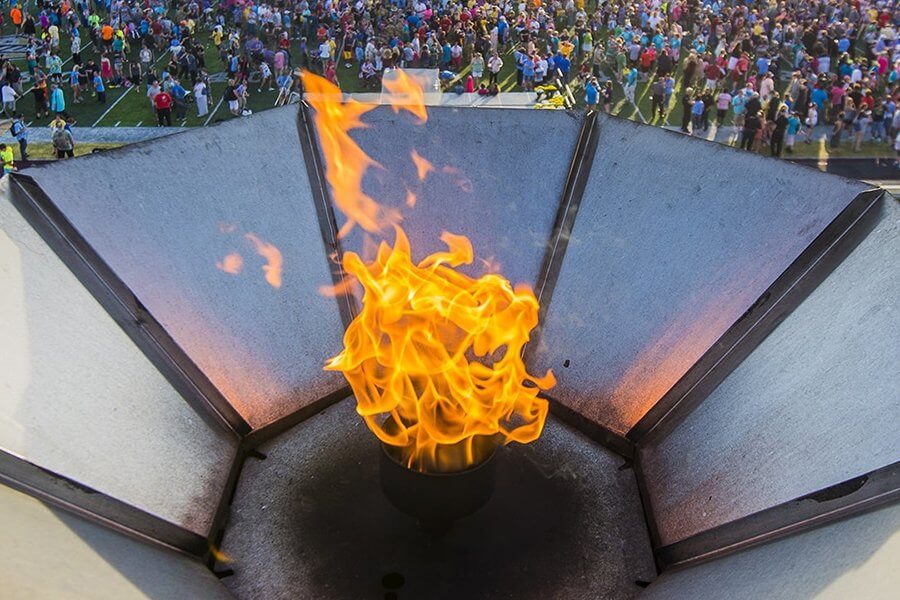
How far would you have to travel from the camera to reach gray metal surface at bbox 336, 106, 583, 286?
7105mm

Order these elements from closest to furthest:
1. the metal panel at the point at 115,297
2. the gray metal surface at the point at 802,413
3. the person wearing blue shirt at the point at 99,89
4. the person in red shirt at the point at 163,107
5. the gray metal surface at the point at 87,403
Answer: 1. the gray metal surface at the point at 802,413
2. the gray metal surface at the point at 87,403
3. the metal panel at the point at 115,297
4. the person in red shirt at the point at 163,107
5. the person wearing blue shirt at the point at 99,89

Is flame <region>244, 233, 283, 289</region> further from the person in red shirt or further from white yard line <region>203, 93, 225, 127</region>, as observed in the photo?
white yard line <region>203, 93, 225, 127</region>

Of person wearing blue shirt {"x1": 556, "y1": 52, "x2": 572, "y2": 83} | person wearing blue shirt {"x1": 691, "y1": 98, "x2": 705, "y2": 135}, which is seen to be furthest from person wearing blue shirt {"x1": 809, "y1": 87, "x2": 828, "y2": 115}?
person wearing blue shirt {"x1": 556, "y1": 52, "x2": 572, "y2": 83}

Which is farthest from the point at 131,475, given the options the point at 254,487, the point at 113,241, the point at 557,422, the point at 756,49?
the point at 756,49

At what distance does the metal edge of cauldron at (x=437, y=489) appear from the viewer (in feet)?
16.9

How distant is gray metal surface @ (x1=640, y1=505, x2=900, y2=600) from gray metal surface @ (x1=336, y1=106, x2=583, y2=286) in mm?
3238

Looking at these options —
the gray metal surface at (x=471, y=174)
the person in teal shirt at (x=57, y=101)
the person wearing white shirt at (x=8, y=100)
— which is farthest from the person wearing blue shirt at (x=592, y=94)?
the gray metal surface at (x=471, y=174)

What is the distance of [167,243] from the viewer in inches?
247

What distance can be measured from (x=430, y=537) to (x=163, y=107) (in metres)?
17.1

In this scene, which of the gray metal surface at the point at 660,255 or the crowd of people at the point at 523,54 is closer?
the gray metal surface at the point at 660,255

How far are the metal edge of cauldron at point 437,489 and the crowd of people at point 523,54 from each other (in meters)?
15.4

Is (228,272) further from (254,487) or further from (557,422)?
(557,422)

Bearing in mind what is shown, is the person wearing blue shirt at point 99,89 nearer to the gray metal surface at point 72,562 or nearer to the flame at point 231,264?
the flame at point 231,264

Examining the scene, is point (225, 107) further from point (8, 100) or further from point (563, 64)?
point (563, 64)
